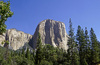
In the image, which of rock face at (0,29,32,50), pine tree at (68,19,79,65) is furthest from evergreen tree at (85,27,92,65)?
rock face at (0,29,32,50)

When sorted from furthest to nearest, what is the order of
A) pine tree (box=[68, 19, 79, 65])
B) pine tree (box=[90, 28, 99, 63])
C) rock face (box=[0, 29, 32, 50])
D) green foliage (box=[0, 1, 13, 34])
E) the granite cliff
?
rock face (box=[0, 29, 32, 50]), the granite cliff, pine tree (box=[90, 28, 99, 63]), pine tree (box=[68, 19, 79, 65]), green foliage (box=[0, 1, 13, 34])

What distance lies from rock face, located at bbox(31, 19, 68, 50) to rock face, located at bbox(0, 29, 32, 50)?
38.2 meters

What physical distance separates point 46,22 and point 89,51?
474ft

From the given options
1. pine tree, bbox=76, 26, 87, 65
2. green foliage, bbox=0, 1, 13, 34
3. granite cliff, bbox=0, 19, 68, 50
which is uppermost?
granite cliff, bbox=0, 19, 68, 50

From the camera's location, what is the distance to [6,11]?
17.9 feet

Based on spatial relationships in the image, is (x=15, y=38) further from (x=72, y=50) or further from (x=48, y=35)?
(x=72, y=50)

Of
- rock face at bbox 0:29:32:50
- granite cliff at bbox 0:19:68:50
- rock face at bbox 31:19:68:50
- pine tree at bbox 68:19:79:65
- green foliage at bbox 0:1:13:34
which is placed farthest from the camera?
rock face at bbox 0:29:32:50

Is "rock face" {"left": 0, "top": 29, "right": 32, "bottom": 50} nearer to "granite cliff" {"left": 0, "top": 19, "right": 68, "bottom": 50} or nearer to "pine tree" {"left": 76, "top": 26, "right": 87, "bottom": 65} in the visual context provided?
"granite cliff" {"left": 0, "top": 19, "right": 68, "bottom": 50}

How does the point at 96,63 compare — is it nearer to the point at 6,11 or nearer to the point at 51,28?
the point at 6,11

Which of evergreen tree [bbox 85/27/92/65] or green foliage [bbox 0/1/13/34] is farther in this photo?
evergreen tree [bbox 85/27/92/65]

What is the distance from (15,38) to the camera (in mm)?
181500

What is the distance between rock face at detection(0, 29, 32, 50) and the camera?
173 meters

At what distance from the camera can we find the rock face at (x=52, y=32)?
163 m

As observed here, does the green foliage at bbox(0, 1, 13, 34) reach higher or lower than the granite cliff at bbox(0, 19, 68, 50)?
lower
